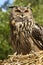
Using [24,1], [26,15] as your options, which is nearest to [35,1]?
[24,1]

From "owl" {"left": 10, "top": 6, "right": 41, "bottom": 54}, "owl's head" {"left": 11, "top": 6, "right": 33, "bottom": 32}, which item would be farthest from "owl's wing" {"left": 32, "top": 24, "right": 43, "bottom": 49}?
"owl's head" {"left": 11, "top": 6, "right": 33, "bottom": 32}

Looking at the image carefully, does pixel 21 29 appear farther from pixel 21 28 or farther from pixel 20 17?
pixel 20 17

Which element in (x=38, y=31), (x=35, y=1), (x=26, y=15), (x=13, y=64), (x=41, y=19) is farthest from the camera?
(x=35, y=1)

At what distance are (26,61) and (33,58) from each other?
7.8 inches

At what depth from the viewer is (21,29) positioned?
882 centimetres

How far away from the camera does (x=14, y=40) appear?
29.8 ft

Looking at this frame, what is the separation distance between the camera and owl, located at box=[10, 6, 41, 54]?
8.63 metres

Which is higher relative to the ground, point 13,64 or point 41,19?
point 13,64

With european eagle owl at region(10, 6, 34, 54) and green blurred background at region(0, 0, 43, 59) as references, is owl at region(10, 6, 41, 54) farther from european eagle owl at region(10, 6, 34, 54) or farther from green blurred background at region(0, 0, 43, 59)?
green blurred background at region(0, 0, 43, 59)

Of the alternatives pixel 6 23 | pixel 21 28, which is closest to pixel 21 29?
pixel 21 28

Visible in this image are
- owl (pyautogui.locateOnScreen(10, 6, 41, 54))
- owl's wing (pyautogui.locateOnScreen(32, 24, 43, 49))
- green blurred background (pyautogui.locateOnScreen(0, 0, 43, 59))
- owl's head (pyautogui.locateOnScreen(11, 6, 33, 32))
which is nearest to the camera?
owl's wing (pyautogui.locateOnScreen(32, 24, 43, 49))

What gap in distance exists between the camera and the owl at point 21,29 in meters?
8.63

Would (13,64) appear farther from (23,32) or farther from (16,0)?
(16,0)

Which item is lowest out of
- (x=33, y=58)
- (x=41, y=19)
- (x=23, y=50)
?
(x=41, y=19)
